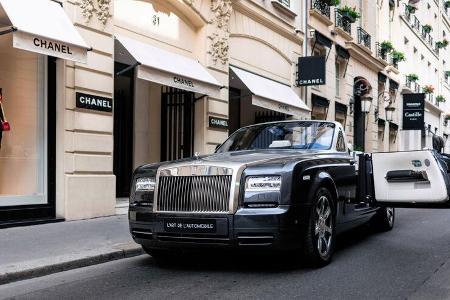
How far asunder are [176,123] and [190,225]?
28.3 feet

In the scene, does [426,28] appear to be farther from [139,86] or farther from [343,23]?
[139,86]

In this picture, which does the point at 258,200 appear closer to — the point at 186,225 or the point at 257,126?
the point at 186,225

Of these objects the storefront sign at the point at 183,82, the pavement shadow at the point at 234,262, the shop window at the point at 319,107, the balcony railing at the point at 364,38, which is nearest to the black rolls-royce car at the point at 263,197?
the pavement shadow at the point at 234,262

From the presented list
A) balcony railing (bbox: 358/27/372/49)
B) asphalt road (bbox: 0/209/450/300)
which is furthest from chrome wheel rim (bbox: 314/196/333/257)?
balcony railing (bbox: 358/27/372/49)

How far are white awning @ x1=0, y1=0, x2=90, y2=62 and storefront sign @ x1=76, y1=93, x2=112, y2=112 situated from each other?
99cm

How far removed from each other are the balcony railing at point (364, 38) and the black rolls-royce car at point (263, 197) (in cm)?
2001

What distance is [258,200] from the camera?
5414 mm

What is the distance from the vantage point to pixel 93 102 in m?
10.0

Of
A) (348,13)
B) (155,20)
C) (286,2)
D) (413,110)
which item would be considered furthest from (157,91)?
(413,110)

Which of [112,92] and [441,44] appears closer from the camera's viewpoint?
[112,92]

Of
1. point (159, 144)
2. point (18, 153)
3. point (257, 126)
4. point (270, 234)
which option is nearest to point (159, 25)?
point (159, 144)

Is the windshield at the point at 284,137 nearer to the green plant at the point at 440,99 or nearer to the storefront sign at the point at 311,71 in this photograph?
the storefront sign at the point at 311,71

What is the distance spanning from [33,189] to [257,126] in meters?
4.20

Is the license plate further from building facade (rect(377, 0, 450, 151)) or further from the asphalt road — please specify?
building facade (rect(377, 0, 450, 151))
